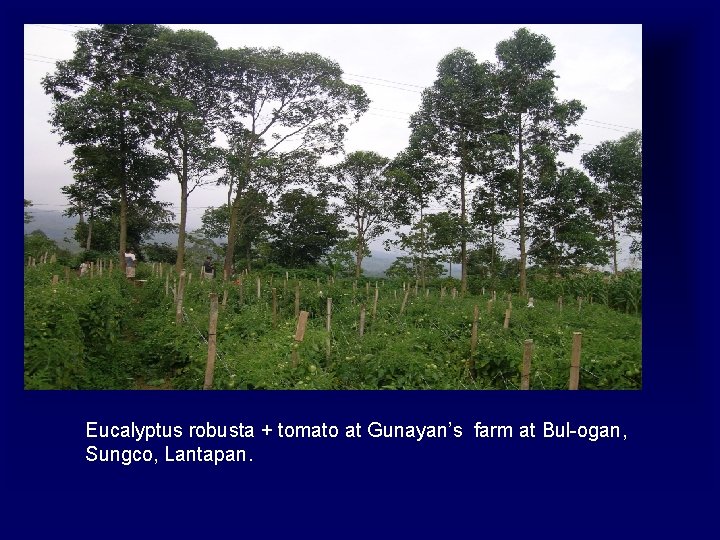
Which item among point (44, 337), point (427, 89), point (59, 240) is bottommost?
point (44, 337)

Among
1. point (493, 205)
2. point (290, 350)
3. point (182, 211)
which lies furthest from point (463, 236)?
point (290, 350)

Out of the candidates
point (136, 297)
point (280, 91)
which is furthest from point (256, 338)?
point (280, 91)

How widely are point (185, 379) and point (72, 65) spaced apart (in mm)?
9420

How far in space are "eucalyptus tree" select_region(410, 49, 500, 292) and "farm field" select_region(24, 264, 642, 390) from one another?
6806mm

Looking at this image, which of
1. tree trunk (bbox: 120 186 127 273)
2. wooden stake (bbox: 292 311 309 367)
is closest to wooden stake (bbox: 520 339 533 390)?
wooden stake (bbox: 292 311 309 367)

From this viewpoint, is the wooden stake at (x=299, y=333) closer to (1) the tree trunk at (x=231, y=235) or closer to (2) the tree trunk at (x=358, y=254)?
(1) the tree trunk at (x=231, y=235)

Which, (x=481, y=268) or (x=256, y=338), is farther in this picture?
(x=481, y=268)

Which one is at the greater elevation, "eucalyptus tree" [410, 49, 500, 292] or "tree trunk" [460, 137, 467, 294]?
"eucalyptus tree" [410, 49, 500, 292]

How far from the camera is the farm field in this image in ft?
16.7

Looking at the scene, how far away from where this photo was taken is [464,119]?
14.0 metres

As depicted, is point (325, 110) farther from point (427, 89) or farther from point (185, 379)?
point (185, 379)

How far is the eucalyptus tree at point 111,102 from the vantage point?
34.8 feet

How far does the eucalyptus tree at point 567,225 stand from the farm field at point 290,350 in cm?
545

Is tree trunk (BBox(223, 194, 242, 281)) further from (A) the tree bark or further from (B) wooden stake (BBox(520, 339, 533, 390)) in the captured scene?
(B) wooden stake (BBox(520, 339, 533, 390))
